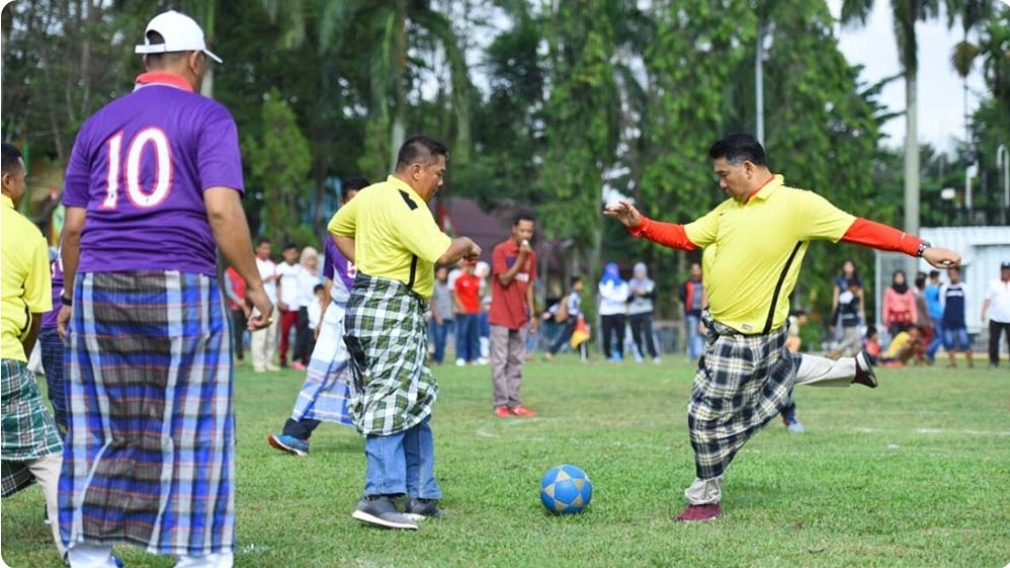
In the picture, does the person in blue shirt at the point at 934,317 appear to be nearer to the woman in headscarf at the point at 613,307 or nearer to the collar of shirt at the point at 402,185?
the woman in headscarf at the point at 613,307

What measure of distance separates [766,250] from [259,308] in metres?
2.98

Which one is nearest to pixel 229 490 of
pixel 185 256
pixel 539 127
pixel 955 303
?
pixel 185 256

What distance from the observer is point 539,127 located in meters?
54.7

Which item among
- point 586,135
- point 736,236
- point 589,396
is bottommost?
point 589,396

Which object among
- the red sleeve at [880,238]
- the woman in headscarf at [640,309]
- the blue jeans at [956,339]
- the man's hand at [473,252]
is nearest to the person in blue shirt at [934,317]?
the blue jeans at [956,339]

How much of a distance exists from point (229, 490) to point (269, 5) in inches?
1055

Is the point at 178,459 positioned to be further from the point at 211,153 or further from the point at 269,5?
the point at 269,5

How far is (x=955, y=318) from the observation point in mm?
26500

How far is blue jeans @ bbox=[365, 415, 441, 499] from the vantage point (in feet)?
24.2

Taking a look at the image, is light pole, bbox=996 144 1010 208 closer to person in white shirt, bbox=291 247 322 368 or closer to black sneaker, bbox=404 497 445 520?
person in white shirt, bbox=291 247 322 368

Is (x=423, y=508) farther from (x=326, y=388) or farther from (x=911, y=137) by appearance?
(x=911, y=137)

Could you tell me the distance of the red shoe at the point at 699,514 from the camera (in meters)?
7.43

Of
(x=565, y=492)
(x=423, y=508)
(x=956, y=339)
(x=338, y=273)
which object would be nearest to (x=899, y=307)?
(x=956, y=339)

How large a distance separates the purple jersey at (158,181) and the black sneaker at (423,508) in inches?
94.3
